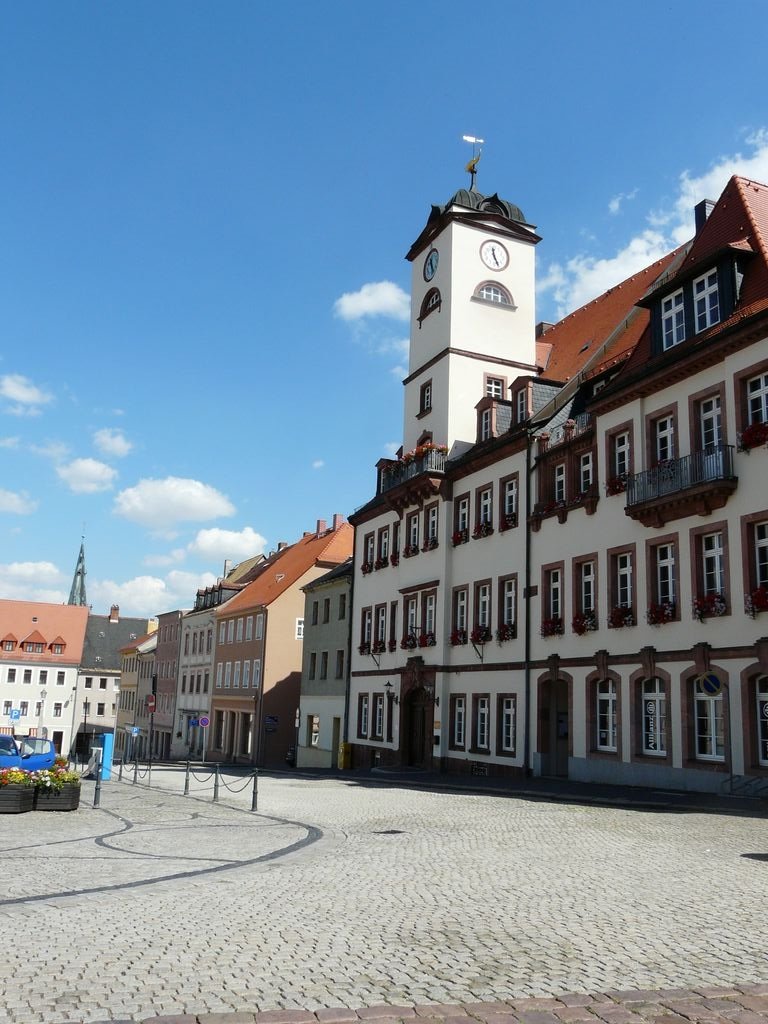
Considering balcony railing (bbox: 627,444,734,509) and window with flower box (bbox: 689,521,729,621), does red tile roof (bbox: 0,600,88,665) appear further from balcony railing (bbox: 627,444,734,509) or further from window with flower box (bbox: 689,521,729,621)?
window with flower box (bbox: 689,521,729,621)

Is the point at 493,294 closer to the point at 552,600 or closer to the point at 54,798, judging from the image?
the point at 552,600

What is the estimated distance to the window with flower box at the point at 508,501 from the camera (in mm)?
33531

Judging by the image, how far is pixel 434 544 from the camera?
38.6 m

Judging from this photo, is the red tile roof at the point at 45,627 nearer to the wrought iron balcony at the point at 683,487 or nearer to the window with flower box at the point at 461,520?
the window with flower box at the point at 461,520

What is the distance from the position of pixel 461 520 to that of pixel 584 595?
8928mm

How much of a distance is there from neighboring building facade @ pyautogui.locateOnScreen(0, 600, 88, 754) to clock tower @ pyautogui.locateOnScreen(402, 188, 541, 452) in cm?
6328

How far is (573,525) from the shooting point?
98.2 feet

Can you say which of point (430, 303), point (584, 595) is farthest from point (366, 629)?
point (584, 595)

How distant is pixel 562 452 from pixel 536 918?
23000mm

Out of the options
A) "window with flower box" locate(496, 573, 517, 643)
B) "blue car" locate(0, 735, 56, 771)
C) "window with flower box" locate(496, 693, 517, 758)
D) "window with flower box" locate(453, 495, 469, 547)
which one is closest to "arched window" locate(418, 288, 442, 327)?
"window with flower box" locate(453, 495, 469, 547)

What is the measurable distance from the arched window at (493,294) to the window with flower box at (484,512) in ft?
28.2

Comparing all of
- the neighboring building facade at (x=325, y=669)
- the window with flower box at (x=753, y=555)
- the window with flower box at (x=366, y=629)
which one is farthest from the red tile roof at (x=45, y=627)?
the window with flower box at (x=753, y=555)

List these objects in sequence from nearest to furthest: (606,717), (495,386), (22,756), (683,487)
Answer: (683,487)
(22,756)
(606,717)
(495,386)

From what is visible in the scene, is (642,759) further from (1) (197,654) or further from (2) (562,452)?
(1) (197,654)
